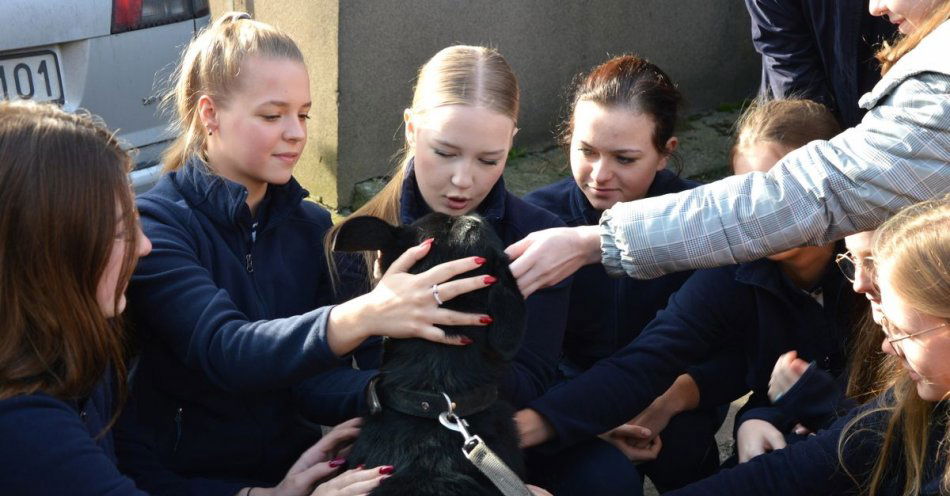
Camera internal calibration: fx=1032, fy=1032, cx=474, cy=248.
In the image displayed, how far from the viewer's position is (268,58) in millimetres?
3006

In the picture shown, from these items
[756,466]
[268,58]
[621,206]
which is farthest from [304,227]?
[756,466]

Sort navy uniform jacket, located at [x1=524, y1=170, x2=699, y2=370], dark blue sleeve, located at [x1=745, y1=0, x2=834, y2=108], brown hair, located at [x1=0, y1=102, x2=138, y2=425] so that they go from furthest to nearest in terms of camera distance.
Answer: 1. dark blue sleeve, located at [x1=745, y1=0, x2=834, y2=108]
2. navy uniform jacket, located at [x1=524, y1=170, x2=699, y2=370]
3. brown hair, located at [x1=0, y1=102, x2=138, y2=425]

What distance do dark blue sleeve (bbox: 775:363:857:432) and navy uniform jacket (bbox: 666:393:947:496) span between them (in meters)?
0.27

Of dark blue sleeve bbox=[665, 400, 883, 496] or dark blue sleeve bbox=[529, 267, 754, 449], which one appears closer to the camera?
dark blue sleeve bbox=[665, 400, 883, 496]

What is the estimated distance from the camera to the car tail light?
435cm

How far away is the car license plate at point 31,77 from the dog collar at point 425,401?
238 centimetres

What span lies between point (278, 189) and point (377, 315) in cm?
82

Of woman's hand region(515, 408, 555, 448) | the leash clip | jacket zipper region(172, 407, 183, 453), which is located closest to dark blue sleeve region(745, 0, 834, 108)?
woman's hand region(515, 408, 555, 448)

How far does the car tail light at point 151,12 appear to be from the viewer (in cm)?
435

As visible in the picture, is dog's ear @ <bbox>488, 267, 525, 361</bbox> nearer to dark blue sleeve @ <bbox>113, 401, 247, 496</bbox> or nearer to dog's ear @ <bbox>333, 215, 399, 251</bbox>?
dog's ear @ <bbox>333, 215, 399, 251</bbox>

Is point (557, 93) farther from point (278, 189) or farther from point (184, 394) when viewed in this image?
point (184, 394)

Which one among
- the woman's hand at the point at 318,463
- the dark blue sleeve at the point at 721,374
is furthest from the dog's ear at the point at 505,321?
the dark blue sleeve at the point at 721,374

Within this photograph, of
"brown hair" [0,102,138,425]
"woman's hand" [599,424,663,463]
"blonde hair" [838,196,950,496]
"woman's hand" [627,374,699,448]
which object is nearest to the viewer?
"brown hair" [0,102,138,425]

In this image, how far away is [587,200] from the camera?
12.2 ft
